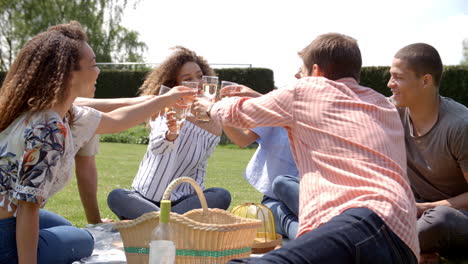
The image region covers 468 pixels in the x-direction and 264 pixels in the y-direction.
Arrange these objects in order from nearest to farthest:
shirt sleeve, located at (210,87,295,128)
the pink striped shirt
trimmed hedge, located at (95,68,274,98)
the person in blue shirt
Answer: the pink striped shirt → shirt sleeve, located at (210,87,295,128) → the person in blue shirt → trimmed hedge, located at (95,68,274,98)

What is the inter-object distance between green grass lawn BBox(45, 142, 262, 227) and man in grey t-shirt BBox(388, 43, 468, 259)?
3266 mm

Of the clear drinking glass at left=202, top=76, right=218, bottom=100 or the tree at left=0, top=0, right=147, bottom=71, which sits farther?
the tree at left=0, top=0, right=147, bottom=71

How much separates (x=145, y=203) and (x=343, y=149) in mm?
2553

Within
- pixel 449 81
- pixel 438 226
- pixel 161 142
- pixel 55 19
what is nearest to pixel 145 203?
pixel 161 142

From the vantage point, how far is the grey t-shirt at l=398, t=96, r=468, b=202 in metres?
4.27

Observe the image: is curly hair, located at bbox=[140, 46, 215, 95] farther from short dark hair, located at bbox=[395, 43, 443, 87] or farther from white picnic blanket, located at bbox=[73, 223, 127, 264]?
short dark hair, located at bbox=[395, 43, 443, 87]

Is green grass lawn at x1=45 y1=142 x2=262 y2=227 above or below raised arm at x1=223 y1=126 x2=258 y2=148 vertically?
below

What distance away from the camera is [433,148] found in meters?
4.38

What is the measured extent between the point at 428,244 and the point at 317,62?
2.04 metres

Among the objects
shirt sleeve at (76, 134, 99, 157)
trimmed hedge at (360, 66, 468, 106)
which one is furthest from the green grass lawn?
trimmed hedge at (360, 66, 468, 106)

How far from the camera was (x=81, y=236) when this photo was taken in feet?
12.2

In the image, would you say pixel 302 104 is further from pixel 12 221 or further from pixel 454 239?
pixel 454 239

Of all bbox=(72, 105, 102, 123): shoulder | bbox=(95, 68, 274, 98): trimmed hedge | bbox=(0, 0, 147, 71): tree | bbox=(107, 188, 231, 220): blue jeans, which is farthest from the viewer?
bbox=(0, 0, 147, 71): tree

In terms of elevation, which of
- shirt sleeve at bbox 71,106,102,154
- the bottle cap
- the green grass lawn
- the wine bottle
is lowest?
the green grass lawn
